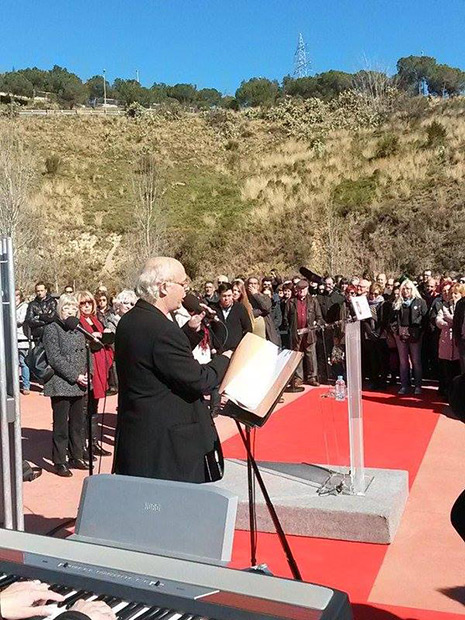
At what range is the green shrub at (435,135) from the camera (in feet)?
117

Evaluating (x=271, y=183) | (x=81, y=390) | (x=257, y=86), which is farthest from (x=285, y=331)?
(x=257, y=86)

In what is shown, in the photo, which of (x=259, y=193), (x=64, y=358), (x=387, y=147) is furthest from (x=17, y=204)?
(x=64, y=358)

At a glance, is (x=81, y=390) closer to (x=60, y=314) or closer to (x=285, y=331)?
(x=60, y=314)

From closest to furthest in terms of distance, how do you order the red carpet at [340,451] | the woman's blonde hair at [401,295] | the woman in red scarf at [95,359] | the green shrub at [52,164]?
the red carpet at [340,451] → the woman in red scarf at [95,359] → the woman's blonde hair at [401,295] → the green shrub at [52,164]

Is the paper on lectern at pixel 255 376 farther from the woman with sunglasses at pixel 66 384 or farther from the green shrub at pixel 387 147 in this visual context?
the green shrub at pixel 387 147

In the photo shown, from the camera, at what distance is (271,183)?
37.0 m

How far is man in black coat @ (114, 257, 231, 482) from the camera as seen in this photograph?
374cm

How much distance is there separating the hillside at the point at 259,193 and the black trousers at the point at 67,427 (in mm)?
19655

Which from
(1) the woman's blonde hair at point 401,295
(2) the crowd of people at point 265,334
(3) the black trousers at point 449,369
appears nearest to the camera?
(2) the crowd of people at point 265,334

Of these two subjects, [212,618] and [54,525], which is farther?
[54,525]

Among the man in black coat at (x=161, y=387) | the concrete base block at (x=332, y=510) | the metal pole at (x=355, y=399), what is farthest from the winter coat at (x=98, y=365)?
the man in black coat at (x=161, y=387)

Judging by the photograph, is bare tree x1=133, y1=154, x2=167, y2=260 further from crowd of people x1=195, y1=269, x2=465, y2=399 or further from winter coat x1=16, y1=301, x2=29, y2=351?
crowd of people x1=195, y1=269, x2=465, y2=399

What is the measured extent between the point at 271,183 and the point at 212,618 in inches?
1423

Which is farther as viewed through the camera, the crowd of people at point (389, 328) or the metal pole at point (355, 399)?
the crowd of people at point (389, 328)
